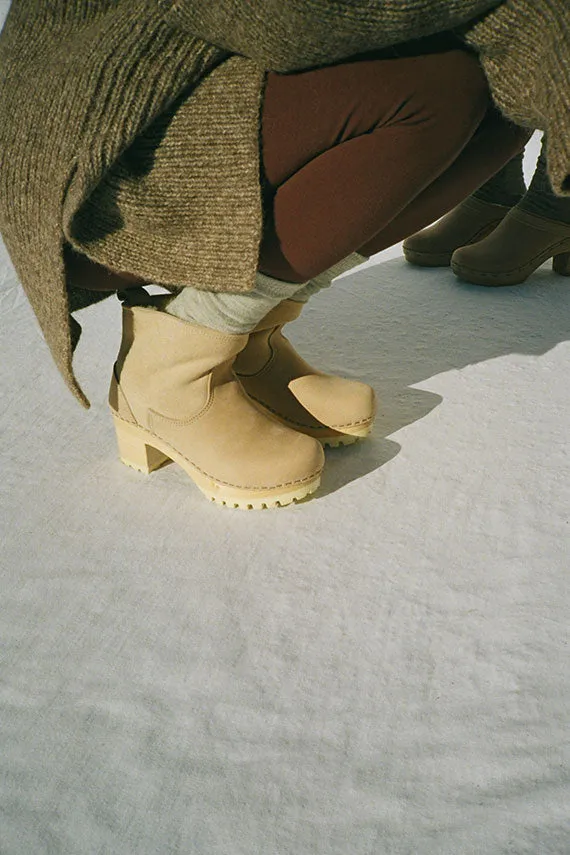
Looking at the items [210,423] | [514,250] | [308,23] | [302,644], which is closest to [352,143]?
[308,23]

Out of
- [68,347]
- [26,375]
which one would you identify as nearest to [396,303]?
[26,375]

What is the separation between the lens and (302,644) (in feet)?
2.54

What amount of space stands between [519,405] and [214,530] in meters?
0.52

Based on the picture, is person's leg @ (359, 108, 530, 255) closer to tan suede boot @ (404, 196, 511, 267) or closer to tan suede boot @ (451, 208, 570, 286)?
tan suede boot @ (451, 208, 570, 286)

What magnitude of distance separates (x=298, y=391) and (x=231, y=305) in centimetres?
26

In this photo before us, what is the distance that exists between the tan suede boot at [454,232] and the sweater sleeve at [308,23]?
0.99m

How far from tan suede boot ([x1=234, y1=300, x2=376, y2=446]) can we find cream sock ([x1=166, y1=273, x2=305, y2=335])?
0.16 m

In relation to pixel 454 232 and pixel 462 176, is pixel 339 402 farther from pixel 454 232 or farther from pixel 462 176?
pixel 454 232

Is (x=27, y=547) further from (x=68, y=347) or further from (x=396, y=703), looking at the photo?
(x=396, y=703)

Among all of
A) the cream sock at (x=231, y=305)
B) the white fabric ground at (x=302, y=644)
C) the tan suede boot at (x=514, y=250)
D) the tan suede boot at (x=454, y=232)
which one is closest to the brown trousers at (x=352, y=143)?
the cream sock at (x=231, y=305)

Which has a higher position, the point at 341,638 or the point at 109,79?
the point at 109,79

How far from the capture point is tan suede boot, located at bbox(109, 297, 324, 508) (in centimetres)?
94

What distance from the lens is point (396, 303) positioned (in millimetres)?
1558

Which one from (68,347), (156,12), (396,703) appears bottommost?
(396,703)
